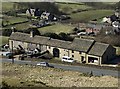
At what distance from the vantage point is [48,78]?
1689cm

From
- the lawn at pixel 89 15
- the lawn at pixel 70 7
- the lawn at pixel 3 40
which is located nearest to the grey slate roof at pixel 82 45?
the lawn at pixel 3 40

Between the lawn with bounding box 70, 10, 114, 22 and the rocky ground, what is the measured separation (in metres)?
23.4

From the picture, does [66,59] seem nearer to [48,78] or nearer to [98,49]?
[98,49]

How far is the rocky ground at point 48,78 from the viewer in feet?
51.4

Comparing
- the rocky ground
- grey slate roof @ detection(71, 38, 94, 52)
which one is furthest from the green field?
the rocky ground

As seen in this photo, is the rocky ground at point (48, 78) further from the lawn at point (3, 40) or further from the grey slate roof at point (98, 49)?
the lawn at point (3, 40)

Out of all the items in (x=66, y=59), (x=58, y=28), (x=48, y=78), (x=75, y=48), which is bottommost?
(x=58, y=28)

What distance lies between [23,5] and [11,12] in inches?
206

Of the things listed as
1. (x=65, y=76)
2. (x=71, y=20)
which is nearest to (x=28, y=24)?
(x=71, y=20)

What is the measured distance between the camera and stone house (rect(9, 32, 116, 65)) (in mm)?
21938

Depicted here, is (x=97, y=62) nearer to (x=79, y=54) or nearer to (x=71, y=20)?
(x=79, y=54)

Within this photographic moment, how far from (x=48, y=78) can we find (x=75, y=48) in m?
6.12

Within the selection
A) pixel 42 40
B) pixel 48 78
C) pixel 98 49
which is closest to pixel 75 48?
pixel 98 49

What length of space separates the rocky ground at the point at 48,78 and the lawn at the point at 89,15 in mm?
23354
